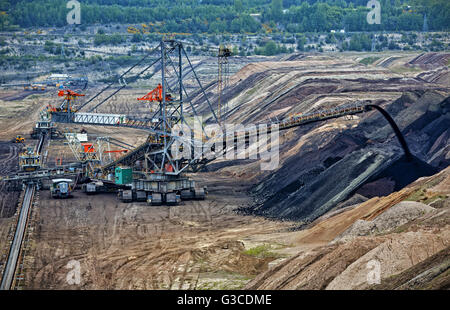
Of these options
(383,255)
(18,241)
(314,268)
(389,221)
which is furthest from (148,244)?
(383,255)

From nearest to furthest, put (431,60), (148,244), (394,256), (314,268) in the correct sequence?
(394,256)
(314,268)
(148,244)
(431,60)

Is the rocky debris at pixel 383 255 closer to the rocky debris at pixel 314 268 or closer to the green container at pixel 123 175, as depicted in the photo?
the rocky debris at pixel 314 268

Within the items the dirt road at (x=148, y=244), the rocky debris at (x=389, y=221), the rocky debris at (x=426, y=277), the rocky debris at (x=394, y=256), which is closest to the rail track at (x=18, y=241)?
the dirt road at (x=148, y=244)

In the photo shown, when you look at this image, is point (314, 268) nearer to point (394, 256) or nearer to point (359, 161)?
point (394, 256)

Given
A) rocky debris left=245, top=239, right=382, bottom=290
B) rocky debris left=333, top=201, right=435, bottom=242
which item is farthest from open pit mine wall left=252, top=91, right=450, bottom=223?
rocky debris left=245, top=239, right=382, bottom=290

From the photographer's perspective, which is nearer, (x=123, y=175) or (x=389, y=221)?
(x=389, y=221)

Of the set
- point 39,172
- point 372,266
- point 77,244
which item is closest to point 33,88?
point 39,172

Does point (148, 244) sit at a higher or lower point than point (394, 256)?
lower

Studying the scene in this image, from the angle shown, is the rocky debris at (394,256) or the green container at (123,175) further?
the green container at (123,175)
